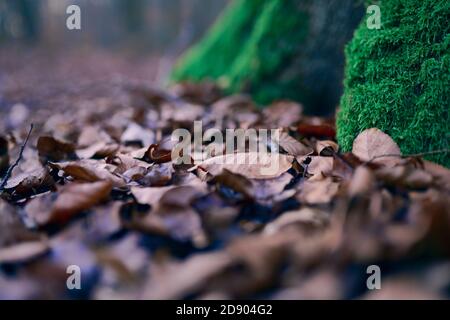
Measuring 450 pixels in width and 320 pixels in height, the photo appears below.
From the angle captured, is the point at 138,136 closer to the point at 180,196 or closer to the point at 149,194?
the point at 149,194

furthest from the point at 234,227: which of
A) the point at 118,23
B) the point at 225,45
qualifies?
the point at 118,23

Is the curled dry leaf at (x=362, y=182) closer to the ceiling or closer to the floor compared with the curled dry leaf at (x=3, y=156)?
closer to the ceiling

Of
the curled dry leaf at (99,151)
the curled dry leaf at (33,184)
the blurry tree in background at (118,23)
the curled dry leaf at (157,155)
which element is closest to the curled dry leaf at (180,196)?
the curled dry leaf at (157,155)

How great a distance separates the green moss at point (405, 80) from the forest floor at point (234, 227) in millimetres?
144

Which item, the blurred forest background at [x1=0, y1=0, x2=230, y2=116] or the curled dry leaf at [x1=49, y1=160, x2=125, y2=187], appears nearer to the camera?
the curled dry leaf at [x1=49, y1=160, x2=125, y2=187]

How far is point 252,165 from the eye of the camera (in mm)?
1587

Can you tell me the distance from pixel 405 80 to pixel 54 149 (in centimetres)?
178

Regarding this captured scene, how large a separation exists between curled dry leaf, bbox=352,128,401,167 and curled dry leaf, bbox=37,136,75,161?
1452 millimetres

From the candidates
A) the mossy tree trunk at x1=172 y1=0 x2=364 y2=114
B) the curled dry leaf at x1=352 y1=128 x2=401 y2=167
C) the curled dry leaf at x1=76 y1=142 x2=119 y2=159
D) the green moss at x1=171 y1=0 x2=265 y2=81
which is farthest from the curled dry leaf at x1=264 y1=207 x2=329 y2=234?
the green moss at x1=171 y1=0 x2=265 y2=81

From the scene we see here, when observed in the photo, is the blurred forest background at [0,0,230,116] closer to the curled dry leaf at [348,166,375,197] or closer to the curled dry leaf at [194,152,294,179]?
the curled dry leaf at [194,152,294,179]

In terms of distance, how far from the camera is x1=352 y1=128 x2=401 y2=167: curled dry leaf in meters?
1.50

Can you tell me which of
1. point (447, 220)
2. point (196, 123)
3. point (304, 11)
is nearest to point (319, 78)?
point (304, 11)

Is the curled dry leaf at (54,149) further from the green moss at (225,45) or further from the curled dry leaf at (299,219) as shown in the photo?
the green moss at (225,45)

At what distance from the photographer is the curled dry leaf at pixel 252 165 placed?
60.4 inches
